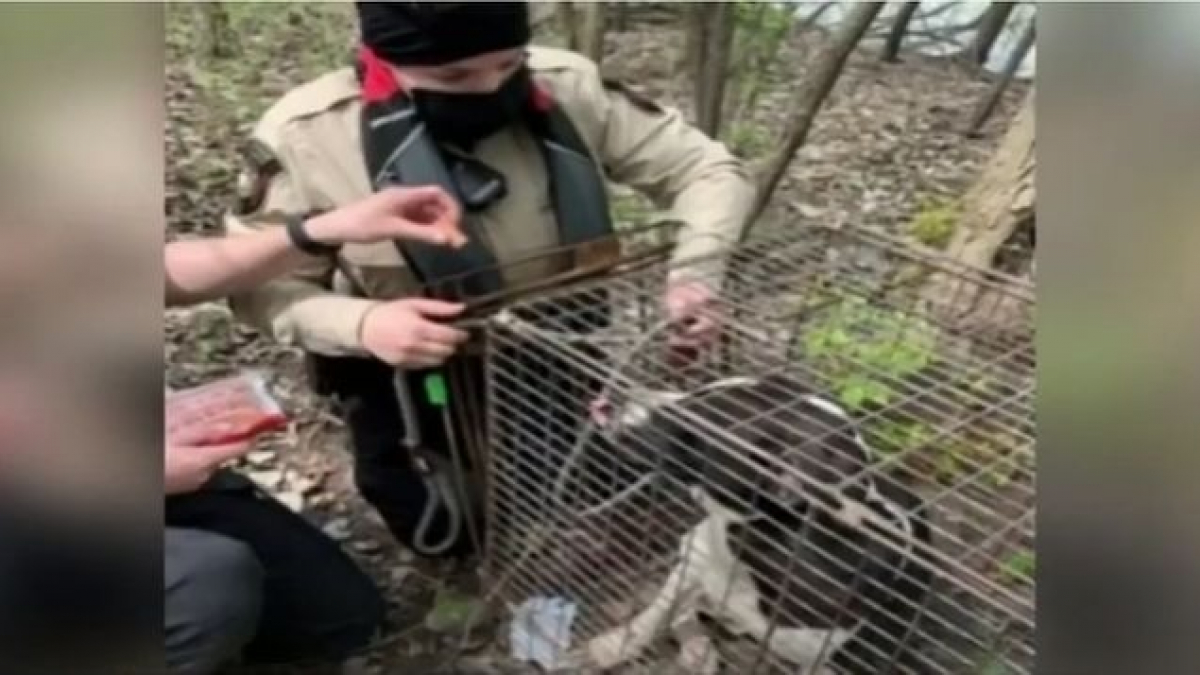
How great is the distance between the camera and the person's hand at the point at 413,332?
4.33 ft

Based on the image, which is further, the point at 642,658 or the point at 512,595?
the point at 512,595

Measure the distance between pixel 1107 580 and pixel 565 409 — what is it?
97cm

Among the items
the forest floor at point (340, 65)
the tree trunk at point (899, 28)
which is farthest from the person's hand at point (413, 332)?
the tree trunk at point (899, 28)

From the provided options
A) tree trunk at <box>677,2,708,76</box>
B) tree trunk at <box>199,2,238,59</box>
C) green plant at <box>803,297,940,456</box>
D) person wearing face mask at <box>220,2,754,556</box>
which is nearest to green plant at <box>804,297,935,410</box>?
green plant at <box>803,297,940,456</box>

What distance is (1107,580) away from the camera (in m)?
0.38

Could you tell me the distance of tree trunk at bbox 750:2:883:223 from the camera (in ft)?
6.61

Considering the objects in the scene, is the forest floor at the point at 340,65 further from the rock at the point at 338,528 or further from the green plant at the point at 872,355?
the green plant at the point at 872,355

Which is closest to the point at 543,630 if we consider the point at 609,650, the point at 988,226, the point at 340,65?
the point at 609,650

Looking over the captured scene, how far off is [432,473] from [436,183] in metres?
0.33

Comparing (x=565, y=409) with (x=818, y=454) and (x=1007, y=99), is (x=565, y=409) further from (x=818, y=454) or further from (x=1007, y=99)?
(x=1007, y=99)

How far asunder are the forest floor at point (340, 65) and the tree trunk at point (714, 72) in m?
0.04

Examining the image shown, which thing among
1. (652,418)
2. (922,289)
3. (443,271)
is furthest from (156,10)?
(922,289)

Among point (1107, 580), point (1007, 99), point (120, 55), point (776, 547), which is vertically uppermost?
point (120, 55)

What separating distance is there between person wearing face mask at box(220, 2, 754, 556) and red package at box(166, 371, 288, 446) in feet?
0.36
